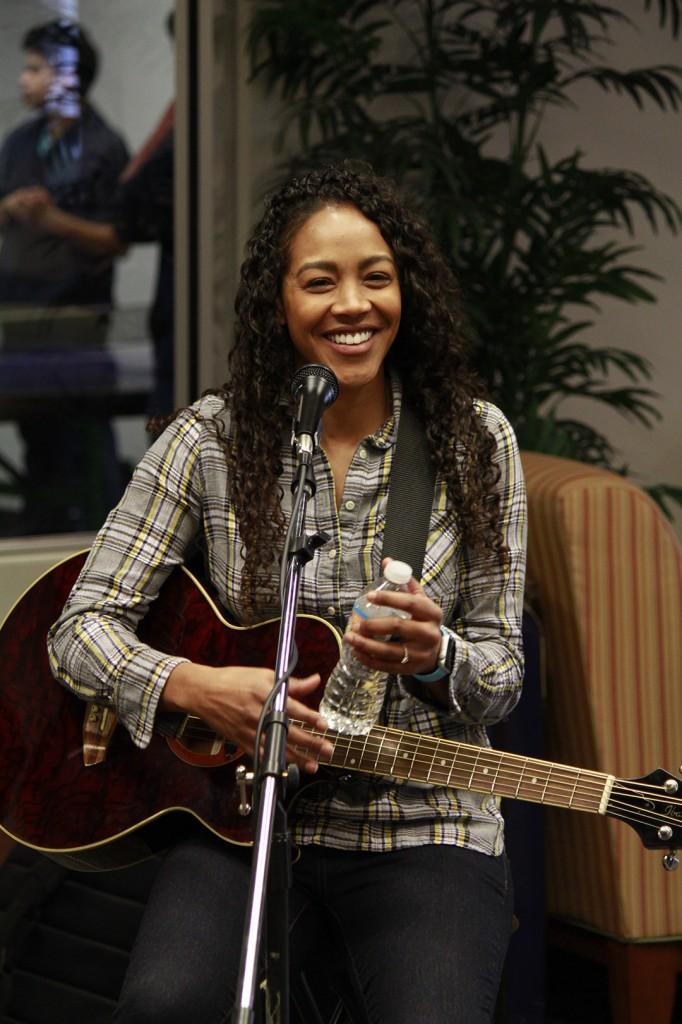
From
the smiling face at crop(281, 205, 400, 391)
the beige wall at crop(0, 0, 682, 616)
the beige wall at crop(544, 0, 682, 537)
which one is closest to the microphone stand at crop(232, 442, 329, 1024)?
the smiling face at crop(281, 205, 400, 391)

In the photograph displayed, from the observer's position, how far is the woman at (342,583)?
5.61ft

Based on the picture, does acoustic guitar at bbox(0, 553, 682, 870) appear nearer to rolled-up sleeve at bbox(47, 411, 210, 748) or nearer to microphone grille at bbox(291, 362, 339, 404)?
rolled-up sleeve at bbox(47, 411, 210, 748)

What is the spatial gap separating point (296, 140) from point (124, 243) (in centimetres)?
62

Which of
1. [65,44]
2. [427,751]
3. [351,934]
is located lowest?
[351,934]

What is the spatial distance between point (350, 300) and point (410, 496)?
300 mm

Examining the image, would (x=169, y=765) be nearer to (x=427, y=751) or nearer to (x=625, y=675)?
(x=427, y=751)

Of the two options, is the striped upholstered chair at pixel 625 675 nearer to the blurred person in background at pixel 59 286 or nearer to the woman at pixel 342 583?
the woman at pixel 342 583

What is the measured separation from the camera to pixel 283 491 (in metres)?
1.97

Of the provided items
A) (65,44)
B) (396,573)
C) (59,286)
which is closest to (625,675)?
(396,573)

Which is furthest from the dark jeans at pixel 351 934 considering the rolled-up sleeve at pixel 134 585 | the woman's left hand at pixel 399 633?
the woman's left hand at pixel 399 633

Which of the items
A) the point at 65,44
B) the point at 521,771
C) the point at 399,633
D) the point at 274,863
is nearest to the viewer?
the point at 274,863

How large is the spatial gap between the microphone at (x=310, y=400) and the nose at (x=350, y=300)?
316 mm

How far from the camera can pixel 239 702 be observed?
171cm

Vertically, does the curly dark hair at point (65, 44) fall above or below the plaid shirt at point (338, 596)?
above
